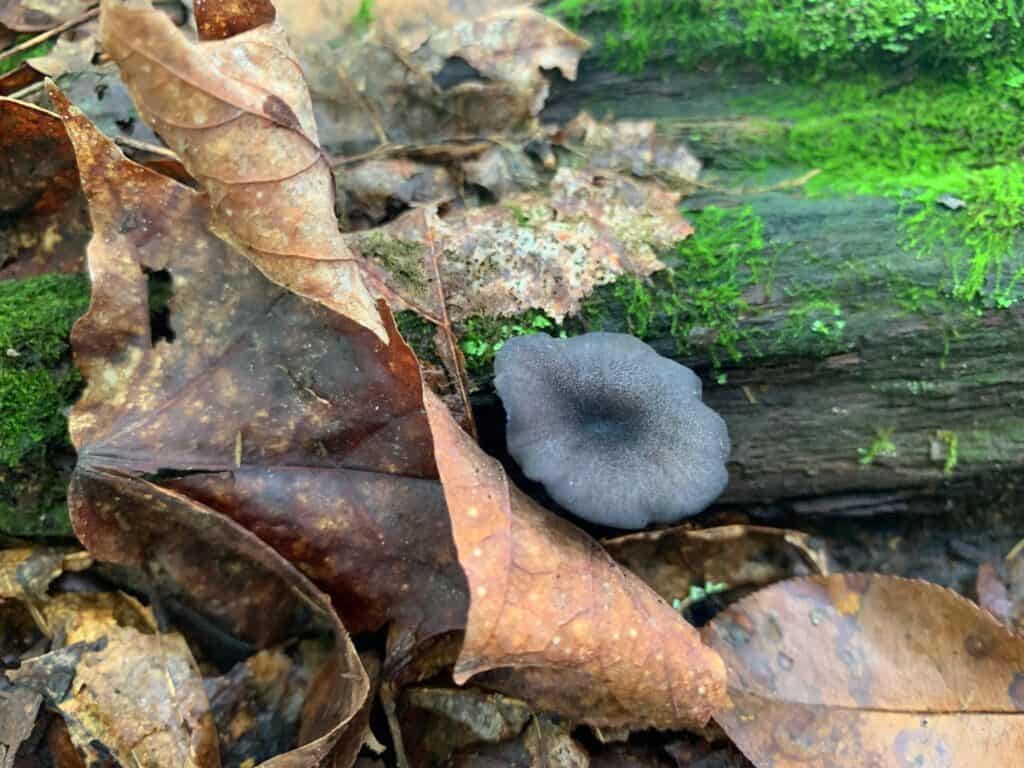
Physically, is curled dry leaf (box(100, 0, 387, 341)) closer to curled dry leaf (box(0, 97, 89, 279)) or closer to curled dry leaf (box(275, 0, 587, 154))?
curled dry leaf (box(0, 97, 89, 279))

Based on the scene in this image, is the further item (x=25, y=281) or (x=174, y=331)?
(x=25, y=281)

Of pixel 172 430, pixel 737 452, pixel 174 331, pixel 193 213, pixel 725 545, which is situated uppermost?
pixel 193 213

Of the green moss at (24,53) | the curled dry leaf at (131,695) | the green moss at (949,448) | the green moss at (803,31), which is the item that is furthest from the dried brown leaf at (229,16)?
the green moss at (949,448)

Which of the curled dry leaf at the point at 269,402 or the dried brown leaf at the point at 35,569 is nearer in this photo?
the curled dry leaf at the point at 269,402

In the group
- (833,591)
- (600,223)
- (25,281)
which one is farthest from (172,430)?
(833,591)

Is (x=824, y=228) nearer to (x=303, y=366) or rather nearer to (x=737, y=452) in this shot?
(x=737, y=452)

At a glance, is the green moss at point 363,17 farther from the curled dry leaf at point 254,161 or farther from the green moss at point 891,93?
the curled dry leaf at point 254,161

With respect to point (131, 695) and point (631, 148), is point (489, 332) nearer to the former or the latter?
point (631, 148)
